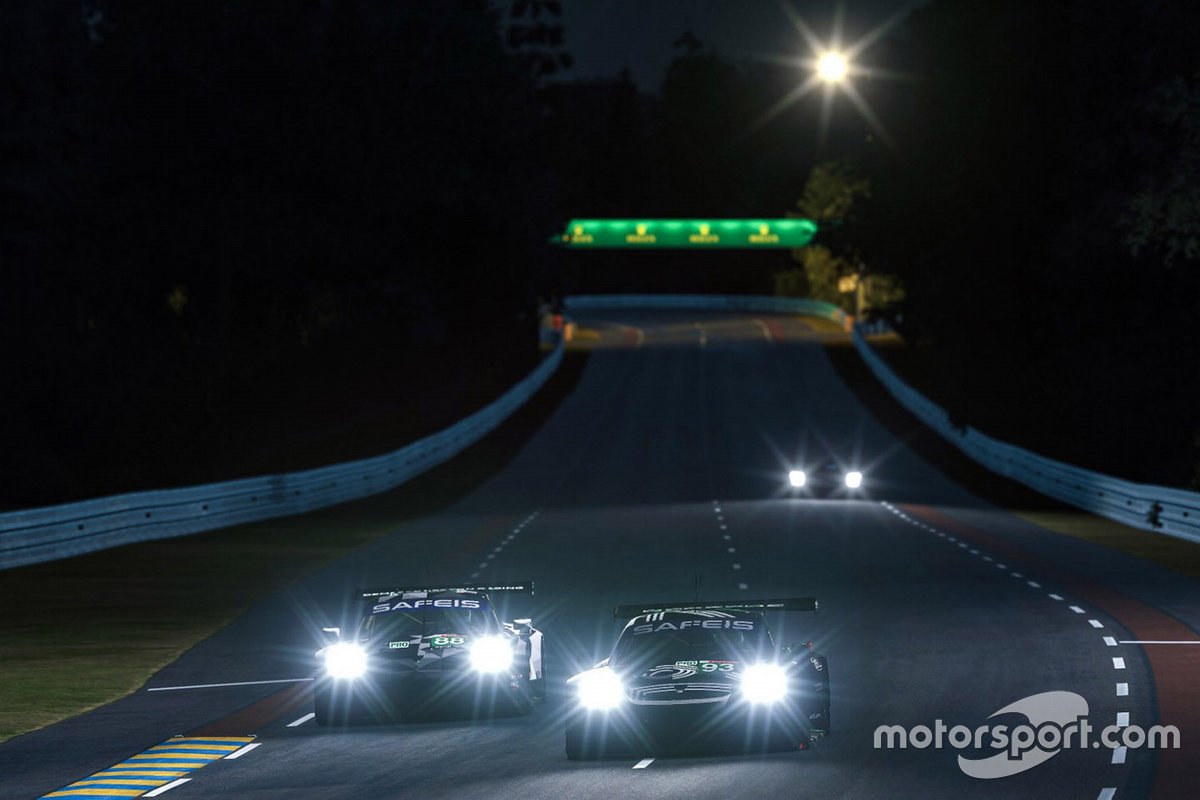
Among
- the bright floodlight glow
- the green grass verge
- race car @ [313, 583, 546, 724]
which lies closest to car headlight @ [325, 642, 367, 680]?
race car @ [313, 583, 546, 724]

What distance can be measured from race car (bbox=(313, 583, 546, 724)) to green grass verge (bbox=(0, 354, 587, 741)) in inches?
130

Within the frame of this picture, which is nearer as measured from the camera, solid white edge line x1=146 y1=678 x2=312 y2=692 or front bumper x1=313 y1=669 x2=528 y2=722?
front bumper x1=313 y1=669 x2=528 y2=722

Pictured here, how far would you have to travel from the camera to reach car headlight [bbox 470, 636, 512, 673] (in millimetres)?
18000

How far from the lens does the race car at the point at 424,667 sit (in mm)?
17844

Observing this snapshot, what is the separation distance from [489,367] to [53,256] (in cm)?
2537

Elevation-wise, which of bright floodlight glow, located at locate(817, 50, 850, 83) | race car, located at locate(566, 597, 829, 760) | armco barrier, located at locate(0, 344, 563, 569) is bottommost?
race car, located at locate(566, 597, 829, 760)

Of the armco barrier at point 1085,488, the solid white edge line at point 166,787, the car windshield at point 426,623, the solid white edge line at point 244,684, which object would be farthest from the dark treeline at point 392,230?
the solid white edge line at point 166,787

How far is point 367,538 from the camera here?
131ft

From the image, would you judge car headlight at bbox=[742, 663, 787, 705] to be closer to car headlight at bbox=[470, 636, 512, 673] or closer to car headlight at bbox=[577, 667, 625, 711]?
car headlight at bbox=[577, 667, 625, 711]

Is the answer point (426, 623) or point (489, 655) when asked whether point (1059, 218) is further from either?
point (489, 655)

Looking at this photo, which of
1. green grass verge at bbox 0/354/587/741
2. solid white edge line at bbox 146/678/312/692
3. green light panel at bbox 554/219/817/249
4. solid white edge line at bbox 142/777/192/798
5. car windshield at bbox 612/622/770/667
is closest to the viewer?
solid white edge line at bbox 142/777/192/798

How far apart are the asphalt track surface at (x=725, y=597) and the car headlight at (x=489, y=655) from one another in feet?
1.85

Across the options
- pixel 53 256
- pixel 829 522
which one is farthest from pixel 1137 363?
pixel 53 256

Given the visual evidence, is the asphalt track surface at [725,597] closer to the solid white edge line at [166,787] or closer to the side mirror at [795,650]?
the solid white edge line at [166,787]
